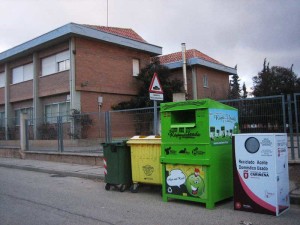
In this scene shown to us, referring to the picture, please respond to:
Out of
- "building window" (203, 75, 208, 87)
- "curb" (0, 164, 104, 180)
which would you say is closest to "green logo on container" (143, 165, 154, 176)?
"curb" (0, 164, 104, 180)

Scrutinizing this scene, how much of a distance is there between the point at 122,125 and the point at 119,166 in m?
4.18

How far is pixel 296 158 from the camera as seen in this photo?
8.68m

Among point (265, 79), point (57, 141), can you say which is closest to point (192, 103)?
point (57, 141)

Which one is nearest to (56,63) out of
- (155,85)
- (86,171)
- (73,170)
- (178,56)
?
(178,56)

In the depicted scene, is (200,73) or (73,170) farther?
(200,73)

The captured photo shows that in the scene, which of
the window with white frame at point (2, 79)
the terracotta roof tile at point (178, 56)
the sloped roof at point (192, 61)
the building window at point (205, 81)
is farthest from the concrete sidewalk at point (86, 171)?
the building window at point (205, 81)

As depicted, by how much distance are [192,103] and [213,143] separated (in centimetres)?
87

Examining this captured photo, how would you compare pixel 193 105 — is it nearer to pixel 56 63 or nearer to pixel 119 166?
pixel 119 166

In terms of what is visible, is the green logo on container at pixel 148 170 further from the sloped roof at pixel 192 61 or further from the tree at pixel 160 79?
the sloped roof at pixel 192 61

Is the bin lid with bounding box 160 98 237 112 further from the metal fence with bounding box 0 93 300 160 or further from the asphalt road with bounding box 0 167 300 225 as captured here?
the metal fence with bounding box 0 93 300 160

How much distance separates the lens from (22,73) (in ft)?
84.0

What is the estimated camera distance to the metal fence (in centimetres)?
877

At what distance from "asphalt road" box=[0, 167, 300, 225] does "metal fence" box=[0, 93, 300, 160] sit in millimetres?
2601

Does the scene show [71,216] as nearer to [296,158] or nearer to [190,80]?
[296,158]
